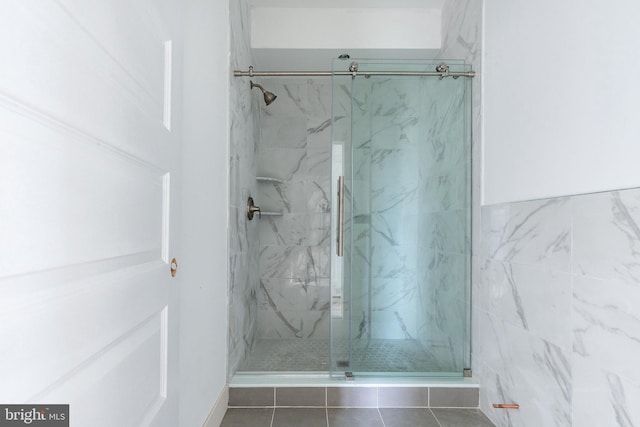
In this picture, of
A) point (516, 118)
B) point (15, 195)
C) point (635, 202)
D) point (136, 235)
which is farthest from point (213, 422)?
point (516, 118)

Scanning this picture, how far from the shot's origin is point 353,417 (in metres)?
1.84

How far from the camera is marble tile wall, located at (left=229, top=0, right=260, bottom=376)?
2.00m

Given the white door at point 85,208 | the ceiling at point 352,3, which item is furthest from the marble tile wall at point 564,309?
the ceiling at point 352,3

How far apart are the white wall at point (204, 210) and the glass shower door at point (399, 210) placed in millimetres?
657

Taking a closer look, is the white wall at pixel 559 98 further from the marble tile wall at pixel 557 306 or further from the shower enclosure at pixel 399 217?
the shower enclosure at pixel 399 217

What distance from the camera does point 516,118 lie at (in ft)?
5.24

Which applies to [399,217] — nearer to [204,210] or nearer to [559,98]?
[559,98]

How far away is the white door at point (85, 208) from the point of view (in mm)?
499

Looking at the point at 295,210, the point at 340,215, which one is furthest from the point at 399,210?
the point at 295,210

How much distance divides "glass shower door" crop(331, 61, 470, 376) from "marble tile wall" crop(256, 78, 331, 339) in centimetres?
102

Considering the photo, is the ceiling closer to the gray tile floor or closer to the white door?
the white door

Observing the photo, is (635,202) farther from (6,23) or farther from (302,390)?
(302,390)

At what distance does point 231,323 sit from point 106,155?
143 centimetres

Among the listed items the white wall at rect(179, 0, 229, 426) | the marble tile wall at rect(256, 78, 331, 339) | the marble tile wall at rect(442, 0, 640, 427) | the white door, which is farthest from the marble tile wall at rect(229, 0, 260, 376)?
the marble tile wall at rect(442, 0, 640, 427)
